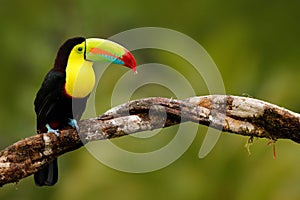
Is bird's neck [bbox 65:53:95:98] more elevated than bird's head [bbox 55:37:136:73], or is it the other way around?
bird's head [bbox 55:37:136:73]

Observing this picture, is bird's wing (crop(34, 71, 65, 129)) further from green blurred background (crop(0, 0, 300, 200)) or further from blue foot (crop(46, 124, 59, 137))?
green blurred background (crop(0, 0, 300, 200))

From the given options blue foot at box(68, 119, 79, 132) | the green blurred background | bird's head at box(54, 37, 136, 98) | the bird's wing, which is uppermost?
bird's head at box(54, 37, 136, 98)

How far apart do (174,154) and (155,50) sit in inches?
112

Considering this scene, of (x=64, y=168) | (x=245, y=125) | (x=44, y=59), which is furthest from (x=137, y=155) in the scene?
(x=44, y=59)

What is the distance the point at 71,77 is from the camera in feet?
11.3

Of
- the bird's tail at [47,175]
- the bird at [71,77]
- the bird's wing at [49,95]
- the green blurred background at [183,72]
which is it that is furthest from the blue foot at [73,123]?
the green blurred background at [183,72]

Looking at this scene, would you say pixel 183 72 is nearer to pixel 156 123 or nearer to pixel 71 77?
pixel 71 77

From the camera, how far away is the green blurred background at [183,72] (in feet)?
17.7

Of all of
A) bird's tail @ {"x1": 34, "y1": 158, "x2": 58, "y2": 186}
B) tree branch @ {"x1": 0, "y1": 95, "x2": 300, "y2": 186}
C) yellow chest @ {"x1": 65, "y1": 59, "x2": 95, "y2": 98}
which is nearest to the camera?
tree branch @ {"x1": 0, "y1": 95, "x2": 300, "y2": 186}

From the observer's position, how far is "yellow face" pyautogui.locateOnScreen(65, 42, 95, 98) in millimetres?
3418

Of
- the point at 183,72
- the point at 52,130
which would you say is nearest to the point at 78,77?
the point at 52,130

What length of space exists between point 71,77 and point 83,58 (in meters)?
0.10

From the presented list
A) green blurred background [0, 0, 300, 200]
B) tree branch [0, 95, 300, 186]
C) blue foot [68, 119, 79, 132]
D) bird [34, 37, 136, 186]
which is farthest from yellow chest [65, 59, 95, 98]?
green blurred background [0, 0, 300, 200]

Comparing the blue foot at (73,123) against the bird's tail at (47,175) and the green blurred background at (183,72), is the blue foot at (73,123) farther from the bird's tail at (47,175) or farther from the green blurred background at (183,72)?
the green blurred background at (183,72)
